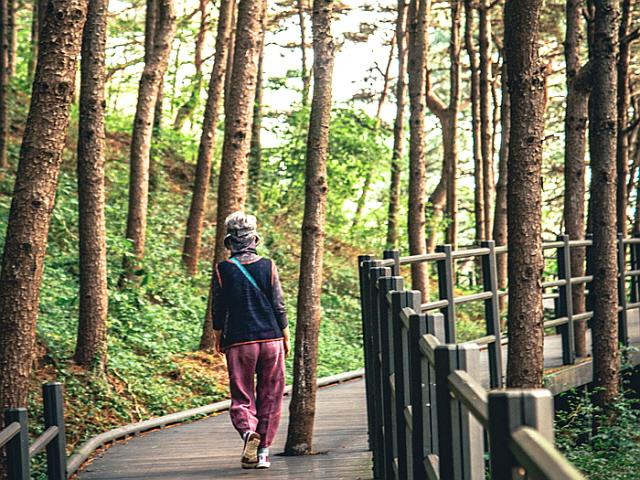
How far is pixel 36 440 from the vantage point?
5723 millimetres

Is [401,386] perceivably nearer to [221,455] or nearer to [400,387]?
[400,387]

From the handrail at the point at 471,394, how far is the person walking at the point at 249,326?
206 inches

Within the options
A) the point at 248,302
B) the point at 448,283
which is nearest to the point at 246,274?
the point at 248,302

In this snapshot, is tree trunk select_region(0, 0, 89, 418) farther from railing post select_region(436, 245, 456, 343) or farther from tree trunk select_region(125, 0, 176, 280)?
tree trunk select_region(125, 0, 176, 280)

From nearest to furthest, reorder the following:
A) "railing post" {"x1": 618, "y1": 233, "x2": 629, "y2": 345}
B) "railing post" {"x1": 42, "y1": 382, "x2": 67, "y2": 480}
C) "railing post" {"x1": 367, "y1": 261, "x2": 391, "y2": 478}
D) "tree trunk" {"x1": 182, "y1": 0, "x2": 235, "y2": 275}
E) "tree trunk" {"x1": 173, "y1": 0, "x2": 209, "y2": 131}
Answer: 1. "railing post" {"x1": 42, "y1": 382, "x2": 67, "y2": 480}
2. "railing post" {"x1": 367, "y1": 261, "x2": 391, "y2": 478}
3. "railing post" {"x1": 618, "y1": 233, "x2": 629, "y2": 345}
4. "tree trunk" {"x1": 182, "y1": 0, "x2": 235, "y2": 275}
5. "tree trunk" {"x1": 173, "y1": 0, "x2": 209, "y2": 131}

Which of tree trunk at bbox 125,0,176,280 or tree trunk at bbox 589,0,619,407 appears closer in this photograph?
tree trunk at bbox 589,0,619,407

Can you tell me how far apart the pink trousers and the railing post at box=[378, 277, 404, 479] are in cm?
177

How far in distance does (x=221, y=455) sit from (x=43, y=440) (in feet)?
12.3

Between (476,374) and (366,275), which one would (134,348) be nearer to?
(366,275)

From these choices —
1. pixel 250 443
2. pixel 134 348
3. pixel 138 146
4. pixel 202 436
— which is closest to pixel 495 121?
pixel 138 146

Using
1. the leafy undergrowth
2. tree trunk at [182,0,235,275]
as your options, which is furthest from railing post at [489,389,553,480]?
tree trunk at [182,0,235,275]

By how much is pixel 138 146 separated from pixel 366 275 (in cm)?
1015

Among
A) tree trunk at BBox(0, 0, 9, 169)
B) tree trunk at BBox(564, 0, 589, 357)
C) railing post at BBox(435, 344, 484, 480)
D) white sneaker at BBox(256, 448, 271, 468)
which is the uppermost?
tree trunk at BBox(0, 0, 9, 169)

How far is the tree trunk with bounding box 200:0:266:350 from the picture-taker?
14.1 metres
